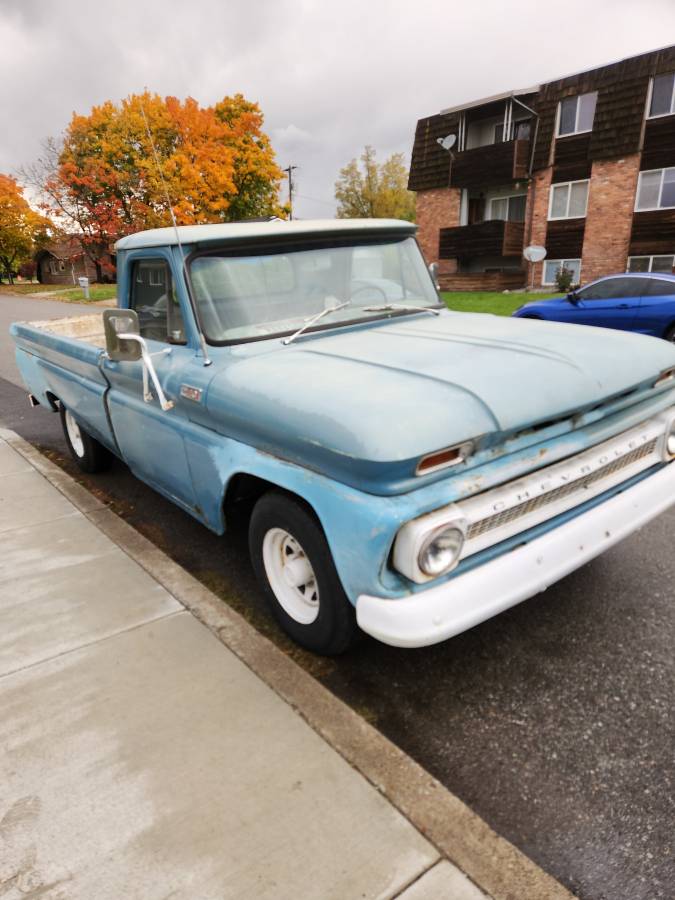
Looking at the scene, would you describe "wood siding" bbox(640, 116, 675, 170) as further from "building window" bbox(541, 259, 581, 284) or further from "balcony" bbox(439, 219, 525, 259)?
"balcony" bbox(439, 219, 525, 259)

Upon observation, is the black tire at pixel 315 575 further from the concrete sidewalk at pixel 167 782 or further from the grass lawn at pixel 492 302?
the grass lawn at pixel 492 302

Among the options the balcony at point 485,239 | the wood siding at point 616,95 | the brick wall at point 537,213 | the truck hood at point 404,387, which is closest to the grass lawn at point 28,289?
the balcony at point 485,239

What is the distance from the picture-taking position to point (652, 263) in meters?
21.0

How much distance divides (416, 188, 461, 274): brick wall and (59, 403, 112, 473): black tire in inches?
890

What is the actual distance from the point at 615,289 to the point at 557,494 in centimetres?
899

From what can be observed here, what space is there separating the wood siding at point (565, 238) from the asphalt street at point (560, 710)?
71.2 ft

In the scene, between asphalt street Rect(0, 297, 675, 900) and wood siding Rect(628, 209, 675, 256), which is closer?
asphalt street Rect(0, 297, 675, 900)

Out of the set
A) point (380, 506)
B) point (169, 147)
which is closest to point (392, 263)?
point (380, 506)

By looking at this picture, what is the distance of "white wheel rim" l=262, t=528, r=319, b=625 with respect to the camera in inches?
106

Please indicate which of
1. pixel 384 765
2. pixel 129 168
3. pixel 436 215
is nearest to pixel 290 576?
pixel 384 765

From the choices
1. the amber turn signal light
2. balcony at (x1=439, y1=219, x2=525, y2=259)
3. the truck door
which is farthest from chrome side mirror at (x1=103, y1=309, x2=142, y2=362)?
balcony at (x1=439, y1=219, x2=525, y2=259)

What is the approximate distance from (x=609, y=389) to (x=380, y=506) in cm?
123

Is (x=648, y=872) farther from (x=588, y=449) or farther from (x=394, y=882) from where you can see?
(x=588, y=449)

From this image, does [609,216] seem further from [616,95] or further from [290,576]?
[290,576]
